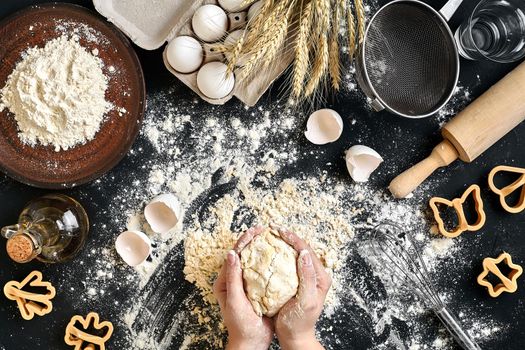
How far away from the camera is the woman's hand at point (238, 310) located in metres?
1.40

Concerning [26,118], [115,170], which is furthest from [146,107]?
[26,118]

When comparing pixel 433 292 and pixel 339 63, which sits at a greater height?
pixel 339 63

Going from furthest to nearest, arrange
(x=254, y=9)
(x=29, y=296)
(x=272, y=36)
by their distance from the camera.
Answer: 1. (x=29, y=296)
2. (x=254, y=9)
3. (x=272, y=36)

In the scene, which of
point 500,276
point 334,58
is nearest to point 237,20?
point 334,58

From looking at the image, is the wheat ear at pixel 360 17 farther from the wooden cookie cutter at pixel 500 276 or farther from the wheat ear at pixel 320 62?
the wooden cookie cutter at pixel 500 276

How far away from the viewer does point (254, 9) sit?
141cm

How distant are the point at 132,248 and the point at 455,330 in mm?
946

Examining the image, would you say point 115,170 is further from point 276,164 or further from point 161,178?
point 276,164

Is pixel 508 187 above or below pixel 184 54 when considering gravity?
above

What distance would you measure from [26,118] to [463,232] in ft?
4.17

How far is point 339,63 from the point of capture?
1.57 metres

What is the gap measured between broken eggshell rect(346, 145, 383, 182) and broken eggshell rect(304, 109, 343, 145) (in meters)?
0.07

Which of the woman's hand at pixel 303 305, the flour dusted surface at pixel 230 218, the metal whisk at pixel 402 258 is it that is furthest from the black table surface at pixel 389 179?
the woman's hand at pixel 303 305

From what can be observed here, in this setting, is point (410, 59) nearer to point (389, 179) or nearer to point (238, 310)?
point (389, 179)
